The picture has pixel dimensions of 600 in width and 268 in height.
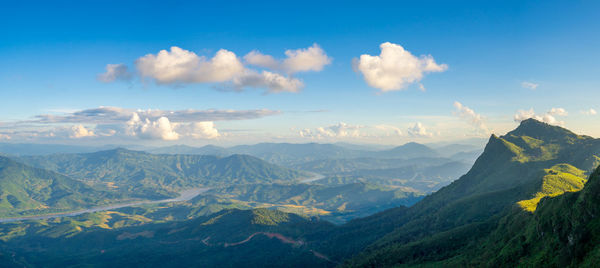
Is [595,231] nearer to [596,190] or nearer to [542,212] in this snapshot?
[596,190]

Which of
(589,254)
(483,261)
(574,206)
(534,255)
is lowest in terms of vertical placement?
(483,261)

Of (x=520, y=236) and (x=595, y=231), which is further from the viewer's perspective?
(x=520, y=236)

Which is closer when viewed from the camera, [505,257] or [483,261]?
[505,257]

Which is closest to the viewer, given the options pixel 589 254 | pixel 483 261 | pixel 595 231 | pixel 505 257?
pixel 589 254

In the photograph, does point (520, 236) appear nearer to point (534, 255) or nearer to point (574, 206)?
point (534, 255)

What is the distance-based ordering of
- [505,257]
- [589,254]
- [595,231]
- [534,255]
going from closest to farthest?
[589,254] → [595,231] → [534,255] → [505,257]

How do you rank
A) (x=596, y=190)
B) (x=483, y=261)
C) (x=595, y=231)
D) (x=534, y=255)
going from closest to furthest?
(x=595, y=231)
(x=596, y=190)
(x=534, y=255)
(x=483, y=261)

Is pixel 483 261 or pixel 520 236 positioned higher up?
pixel 520 236

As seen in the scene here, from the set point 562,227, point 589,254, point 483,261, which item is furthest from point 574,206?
point 483,261

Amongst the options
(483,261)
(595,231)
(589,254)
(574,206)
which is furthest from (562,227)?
(483,261)
